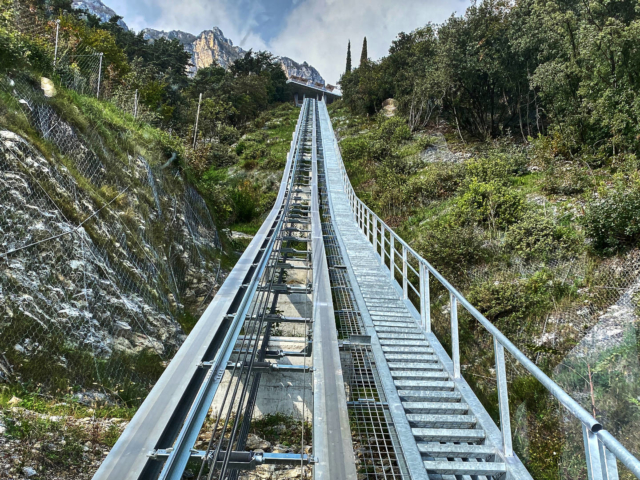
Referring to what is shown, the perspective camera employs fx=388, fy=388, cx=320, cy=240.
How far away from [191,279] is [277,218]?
9.01 ft

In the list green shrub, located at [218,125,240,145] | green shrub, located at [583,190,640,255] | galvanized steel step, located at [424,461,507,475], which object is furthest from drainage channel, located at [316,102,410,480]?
green shrub, located at [218,125,240,145]

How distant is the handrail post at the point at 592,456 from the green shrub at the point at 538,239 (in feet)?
18.1

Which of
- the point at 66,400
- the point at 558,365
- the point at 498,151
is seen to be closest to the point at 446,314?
the point at 558,365

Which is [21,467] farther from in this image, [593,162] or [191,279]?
[593,162]

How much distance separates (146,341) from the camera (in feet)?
15.8

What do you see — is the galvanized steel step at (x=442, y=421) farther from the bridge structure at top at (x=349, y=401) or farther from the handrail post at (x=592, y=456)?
the handrail post at (x=592, y=456)

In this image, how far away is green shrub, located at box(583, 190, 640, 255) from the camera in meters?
5.61

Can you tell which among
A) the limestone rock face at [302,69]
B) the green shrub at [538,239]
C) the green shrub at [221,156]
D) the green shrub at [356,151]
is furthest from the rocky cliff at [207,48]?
the green shrub at [538,239]

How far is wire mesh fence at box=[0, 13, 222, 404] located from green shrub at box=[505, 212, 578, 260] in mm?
5689

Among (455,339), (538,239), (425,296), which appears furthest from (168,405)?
(538,239)

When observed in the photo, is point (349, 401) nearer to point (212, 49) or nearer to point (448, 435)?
point (448, 435)

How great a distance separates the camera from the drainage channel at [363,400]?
120 inches

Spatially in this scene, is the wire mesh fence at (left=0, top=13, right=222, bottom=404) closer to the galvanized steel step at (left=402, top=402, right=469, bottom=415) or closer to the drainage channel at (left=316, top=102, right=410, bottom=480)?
the drainage channel at (left=316, top=102, right=410, bottom=480)

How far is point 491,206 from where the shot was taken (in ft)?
27.0
